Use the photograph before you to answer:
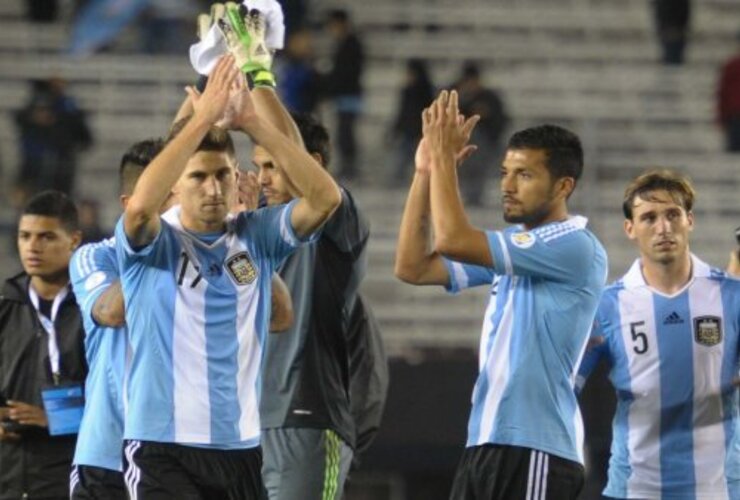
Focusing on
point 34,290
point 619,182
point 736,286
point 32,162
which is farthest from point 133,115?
point 736,286

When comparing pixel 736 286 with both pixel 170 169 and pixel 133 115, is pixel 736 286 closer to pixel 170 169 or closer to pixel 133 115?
pixel 170 169

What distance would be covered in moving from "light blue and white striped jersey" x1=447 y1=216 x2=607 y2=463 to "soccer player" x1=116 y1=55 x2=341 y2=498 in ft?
2.52

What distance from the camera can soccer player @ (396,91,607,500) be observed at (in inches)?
289

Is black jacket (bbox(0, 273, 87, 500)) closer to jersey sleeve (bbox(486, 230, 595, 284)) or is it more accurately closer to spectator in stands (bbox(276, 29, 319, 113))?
jersey sleeve (bbox(486, 230, 595, 284))

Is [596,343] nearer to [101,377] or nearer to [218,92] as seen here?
[101,377]

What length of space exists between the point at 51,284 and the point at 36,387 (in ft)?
1.56

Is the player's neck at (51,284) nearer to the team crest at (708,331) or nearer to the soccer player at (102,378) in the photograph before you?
the soccer player at (102,378)

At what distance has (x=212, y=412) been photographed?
711 centimetres

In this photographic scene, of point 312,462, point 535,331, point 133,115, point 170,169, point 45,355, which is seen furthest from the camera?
point 133,115

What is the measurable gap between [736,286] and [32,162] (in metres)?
7.75

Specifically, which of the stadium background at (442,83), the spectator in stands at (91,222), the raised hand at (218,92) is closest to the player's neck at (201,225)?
the raised hand at (218,92)

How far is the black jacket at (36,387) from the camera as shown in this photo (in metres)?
8.97

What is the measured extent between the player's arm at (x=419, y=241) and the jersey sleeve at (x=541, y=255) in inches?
11.6

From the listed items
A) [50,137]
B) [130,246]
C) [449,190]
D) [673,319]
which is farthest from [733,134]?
[130,246]
